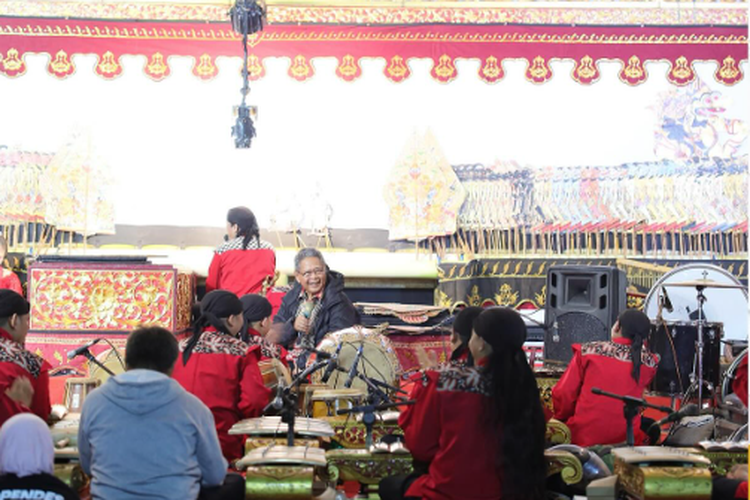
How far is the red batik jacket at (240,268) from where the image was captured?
7.59 meters

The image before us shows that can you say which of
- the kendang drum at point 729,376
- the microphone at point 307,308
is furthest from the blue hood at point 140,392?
the kendang drum at point 729,376

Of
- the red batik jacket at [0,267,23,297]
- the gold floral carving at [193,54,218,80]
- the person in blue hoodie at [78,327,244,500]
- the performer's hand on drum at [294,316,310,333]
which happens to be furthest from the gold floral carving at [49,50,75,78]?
the person in blue hoodie at [78,327,244,500]

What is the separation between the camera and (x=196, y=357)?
4.87m

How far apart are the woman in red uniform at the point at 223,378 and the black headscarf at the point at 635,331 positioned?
199 cm

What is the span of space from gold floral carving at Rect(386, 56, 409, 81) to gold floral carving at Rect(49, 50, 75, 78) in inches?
132

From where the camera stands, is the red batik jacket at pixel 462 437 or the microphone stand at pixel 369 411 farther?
the microphone stand at pixel 369 411

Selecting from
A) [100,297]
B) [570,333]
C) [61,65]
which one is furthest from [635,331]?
[61,65]

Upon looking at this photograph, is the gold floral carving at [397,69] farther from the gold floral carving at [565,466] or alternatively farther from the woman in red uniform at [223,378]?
the gold floral carving at [565,466]

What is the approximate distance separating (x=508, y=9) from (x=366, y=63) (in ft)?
5.26

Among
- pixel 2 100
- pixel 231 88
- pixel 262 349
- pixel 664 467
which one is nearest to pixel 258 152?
pixel 231 88

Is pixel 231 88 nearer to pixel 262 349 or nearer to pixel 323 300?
pixel 323 300

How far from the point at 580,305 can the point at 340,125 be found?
3917mm

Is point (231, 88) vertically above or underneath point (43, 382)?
above

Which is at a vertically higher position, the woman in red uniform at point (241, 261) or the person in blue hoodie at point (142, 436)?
the woman in red uniform at point (241, 261)
